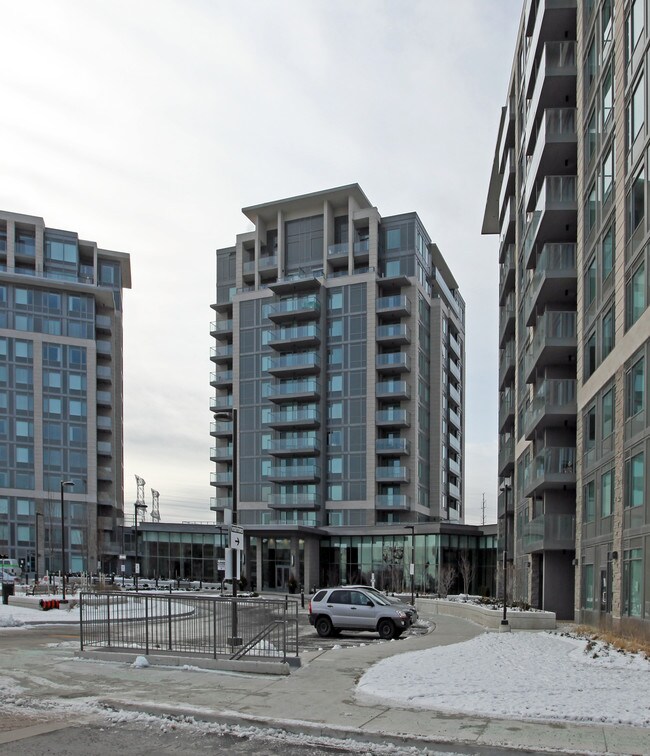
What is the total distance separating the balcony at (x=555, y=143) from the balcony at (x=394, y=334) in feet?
129

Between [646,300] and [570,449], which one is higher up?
[646,300]

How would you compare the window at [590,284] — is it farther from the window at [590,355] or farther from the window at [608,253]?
the window at [608,253]

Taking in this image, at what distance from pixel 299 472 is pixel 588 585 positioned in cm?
4787

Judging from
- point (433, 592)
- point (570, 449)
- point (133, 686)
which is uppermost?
point (570, 449)

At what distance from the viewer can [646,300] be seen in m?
25.8

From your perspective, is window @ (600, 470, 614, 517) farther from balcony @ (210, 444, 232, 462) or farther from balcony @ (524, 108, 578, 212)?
balcony @ (210, 444, 232, 462)

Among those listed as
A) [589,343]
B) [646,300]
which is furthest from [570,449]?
[646,300]

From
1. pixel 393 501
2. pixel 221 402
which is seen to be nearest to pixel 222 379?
pixel 221 402

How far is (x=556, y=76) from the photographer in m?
39.3

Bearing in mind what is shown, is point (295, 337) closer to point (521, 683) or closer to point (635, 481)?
point (635, 481)

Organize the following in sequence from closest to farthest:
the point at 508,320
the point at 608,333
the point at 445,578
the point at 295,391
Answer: the point at 608,333 → the point at 508,320 → the point at 445,578 → the point at 295,391

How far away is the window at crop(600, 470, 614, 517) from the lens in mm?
30500

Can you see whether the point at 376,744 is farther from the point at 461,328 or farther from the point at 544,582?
the point at 461,328

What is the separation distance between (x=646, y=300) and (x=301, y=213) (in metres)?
64.1
